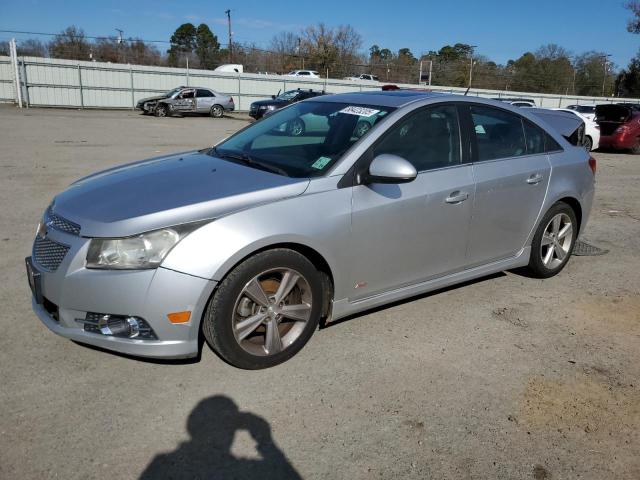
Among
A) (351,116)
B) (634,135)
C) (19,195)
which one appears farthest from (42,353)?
(634,135)

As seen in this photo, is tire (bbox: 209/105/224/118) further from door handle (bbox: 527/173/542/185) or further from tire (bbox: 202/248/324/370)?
tire (bbox: 202/248/324/370)

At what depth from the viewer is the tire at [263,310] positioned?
3.00 metres

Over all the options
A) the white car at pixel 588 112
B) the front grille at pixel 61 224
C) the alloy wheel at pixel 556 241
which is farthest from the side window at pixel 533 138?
the white car at pixel 588 112

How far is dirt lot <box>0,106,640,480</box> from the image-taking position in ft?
8.25

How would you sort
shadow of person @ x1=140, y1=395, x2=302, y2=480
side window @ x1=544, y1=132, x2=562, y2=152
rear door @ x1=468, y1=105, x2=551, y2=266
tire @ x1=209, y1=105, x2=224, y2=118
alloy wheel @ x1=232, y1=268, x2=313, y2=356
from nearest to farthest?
shadow of person @ x1=140, y1=395, x2=302, y2=480
alloy wheel @ x1=232, y1=268, x2=313, y2=356
rear door @ x1=468, y1=105, x2=551, y2=266
side window @ x1=544, y1=132, x2=562, y2=152
tire @ x1=209, y1=105, x2=224, y2=118

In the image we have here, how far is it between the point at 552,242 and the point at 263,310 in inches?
120

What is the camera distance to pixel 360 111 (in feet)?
12.8

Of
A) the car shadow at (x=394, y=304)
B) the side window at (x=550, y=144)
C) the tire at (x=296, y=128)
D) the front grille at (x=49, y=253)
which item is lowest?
the car shadow at (x=394, y=304)

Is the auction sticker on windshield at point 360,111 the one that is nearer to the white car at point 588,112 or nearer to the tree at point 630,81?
the white car at point 588,112

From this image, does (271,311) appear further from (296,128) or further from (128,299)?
(296,128)

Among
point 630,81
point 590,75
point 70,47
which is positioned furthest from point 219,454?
point 590,75

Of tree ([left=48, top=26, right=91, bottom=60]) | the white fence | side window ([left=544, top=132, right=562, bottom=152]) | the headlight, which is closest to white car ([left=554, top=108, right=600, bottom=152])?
side window ([left=544, top=132, right=562, bottom=152])

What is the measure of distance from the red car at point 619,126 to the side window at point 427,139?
15495mm

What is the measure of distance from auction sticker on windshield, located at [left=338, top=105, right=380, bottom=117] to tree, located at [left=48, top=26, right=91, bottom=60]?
39.1 m
